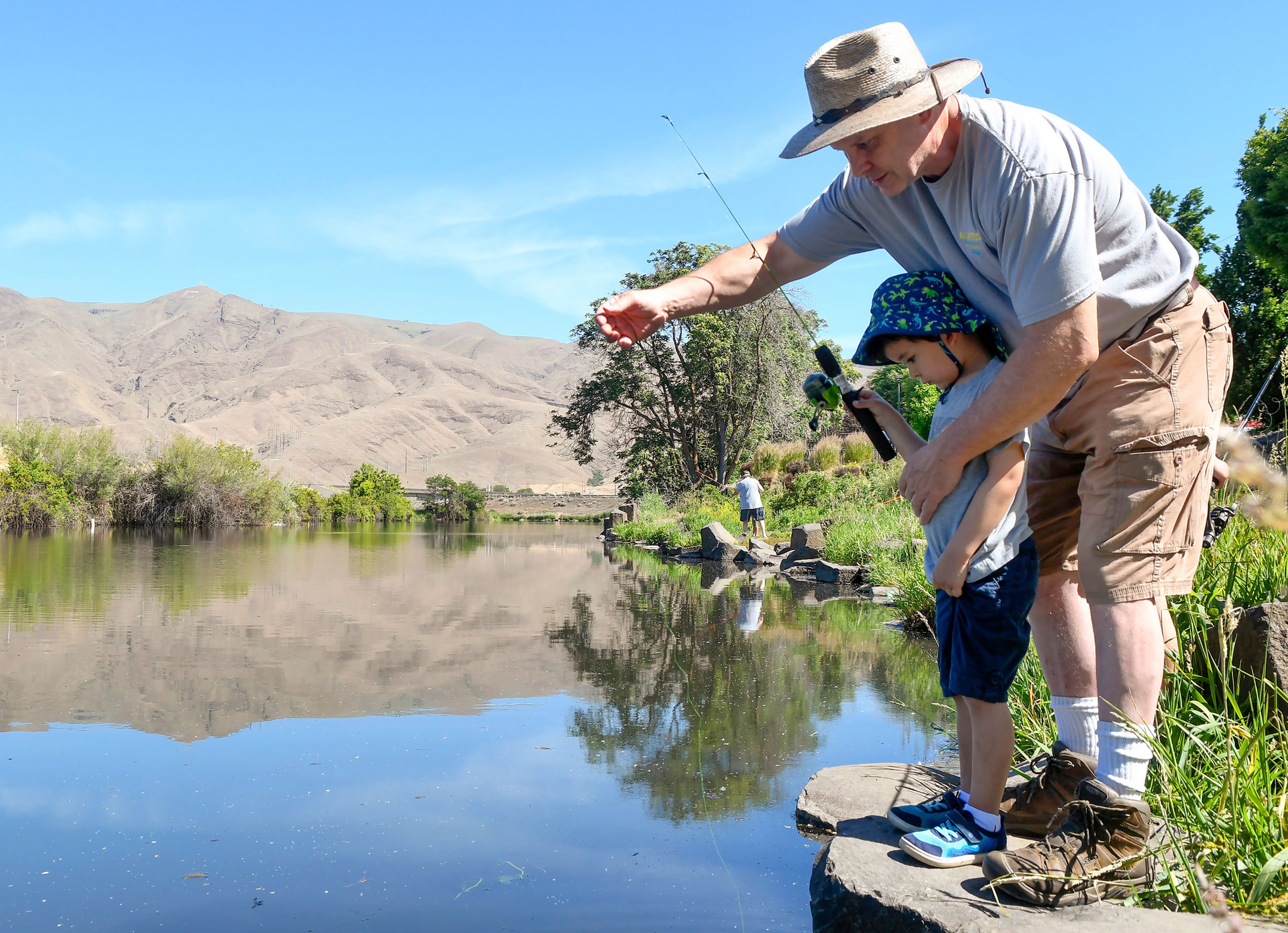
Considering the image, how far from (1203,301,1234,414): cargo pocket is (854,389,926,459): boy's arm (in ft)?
1.97

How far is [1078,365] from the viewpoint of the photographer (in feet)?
5.71

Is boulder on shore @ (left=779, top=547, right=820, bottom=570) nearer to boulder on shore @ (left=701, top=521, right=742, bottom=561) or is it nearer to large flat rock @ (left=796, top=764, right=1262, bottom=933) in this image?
boulder on shore @ (left=701, top=521, right=742, bottom=561)

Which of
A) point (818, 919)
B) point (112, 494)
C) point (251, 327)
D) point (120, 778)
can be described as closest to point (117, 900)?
point (120, 778)

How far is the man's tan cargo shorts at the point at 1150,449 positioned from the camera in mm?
1842

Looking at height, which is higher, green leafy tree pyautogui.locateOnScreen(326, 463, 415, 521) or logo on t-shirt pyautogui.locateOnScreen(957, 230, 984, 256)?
logo on t-shirt pyautogui.locateOnScreen(957, 230, 984, 256)

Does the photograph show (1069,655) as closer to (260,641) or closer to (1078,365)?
(1078,365)

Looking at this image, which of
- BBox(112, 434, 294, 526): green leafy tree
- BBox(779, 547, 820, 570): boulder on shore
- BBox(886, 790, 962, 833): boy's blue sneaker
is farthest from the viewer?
BBox(112, 434, 294, 526): green leafy tree

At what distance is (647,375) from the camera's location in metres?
28.0

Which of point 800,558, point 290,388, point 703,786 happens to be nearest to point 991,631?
point 703,786

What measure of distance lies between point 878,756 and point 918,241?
1.83 m

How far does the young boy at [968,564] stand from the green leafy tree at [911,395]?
15417mm

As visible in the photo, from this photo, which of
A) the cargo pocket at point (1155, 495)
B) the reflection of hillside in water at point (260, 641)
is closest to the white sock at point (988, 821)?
the cargo pocket at point (1155, 495)

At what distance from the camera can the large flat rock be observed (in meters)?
1.59

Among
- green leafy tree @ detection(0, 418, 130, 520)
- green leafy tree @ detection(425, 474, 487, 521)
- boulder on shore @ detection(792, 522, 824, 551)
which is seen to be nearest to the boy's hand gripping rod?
boulder on shore @ detection(792, 522, 824, 551)
